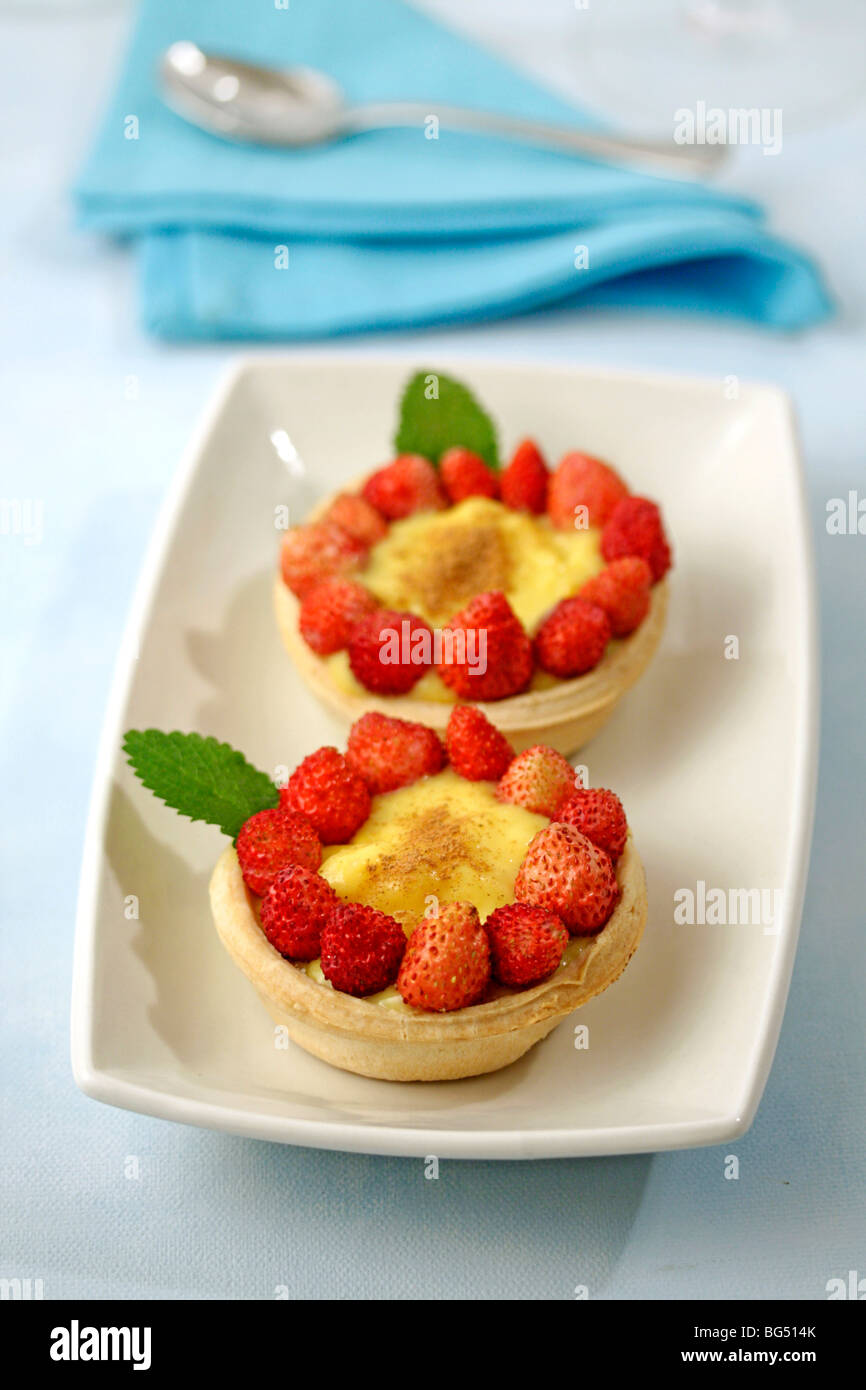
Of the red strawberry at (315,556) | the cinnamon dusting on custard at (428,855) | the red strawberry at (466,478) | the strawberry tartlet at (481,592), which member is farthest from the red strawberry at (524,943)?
the red strawberry at (466,478)

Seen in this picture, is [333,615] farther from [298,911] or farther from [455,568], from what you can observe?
[298,911]

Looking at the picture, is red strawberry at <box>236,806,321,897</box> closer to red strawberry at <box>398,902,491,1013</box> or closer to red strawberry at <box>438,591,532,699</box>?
red strawberry at <box>398,902,491,1013</box>

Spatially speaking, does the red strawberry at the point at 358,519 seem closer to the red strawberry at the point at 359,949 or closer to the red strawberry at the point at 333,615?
the red strawberry at the point at 333,615

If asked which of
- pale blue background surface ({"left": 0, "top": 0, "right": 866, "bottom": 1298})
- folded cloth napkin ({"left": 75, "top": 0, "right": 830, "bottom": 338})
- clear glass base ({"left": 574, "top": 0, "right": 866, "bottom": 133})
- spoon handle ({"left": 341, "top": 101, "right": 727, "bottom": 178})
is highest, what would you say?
clear glass base ({"left": 574, "top": 0, "right": 866, "bottom": 133})

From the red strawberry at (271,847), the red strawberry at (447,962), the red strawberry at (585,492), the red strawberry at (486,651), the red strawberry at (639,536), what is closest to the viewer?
the red strawberry at (447,962)

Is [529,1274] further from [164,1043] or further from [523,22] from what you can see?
[523,22]

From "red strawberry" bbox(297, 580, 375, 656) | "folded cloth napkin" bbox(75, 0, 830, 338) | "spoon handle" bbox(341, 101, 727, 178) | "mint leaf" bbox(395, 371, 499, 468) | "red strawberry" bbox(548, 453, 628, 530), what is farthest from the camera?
"spoon handle" bbox(341, 101, 727, 178)

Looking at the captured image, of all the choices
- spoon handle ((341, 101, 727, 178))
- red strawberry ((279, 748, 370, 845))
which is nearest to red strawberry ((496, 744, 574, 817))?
red strawberry ((279, 748, 370, 845))
